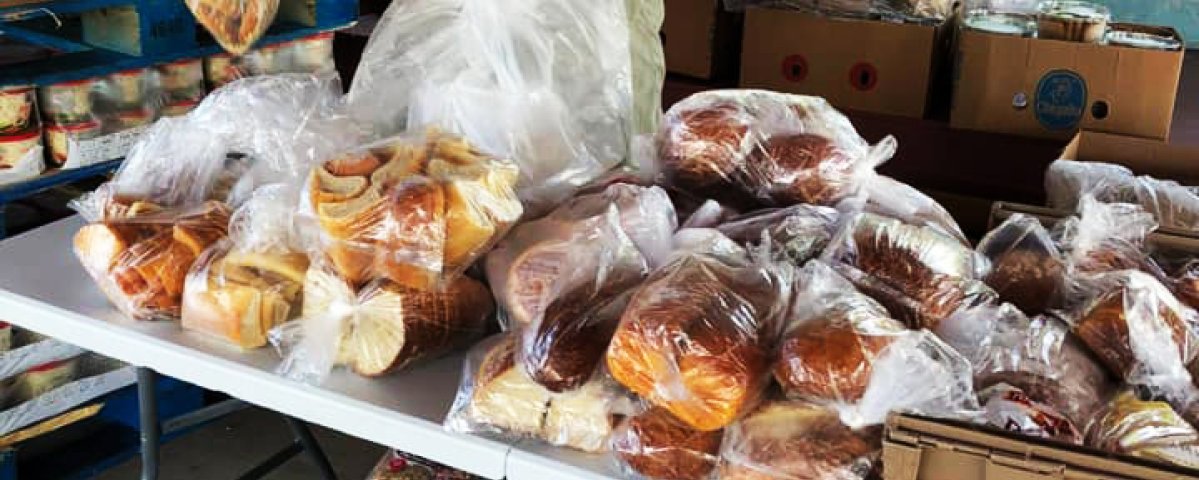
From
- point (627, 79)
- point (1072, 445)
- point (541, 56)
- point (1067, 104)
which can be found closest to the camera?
point (1072, 445)

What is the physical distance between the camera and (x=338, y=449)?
8.46 feet

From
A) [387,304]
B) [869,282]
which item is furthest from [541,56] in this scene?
[869,282]

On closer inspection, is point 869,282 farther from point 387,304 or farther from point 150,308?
point 150,308

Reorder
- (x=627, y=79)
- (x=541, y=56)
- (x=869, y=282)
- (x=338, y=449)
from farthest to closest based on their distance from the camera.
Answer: (x=338, y=449) → (x=627, y=79) → (x=541, y=56) → (x=869, y=282)

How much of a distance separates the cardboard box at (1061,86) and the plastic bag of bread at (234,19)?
4.63 feet

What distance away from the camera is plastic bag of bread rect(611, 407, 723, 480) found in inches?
42.2

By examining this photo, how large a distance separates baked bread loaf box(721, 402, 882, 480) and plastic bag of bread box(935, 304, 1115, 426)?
146 millimetres

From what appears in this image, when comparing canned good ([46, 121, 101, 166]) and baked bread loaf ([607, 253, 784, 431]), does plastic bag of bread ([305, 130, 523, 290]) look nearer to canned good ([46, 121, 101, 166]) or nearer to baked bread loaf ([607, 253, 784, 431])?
baked bread loaf ([607, 253, 784, 431])

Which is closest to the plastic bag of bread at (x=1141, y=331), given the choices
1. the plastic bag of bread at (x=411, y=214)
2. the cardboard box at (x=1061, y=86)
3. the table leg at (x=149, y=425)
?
the plastic bag of bread at (x=411, y=214)

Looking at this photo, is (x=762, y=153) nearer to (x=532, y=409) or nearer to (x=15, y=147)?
(x=532, y=409)

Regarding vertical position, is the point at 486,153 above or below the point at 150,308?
above

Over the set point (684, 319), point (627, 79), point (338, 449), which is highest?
point (627, 79)

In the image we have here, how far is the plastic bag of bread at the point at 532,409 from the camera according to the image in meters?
1.13

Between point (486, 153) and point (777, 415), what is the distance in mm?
476
